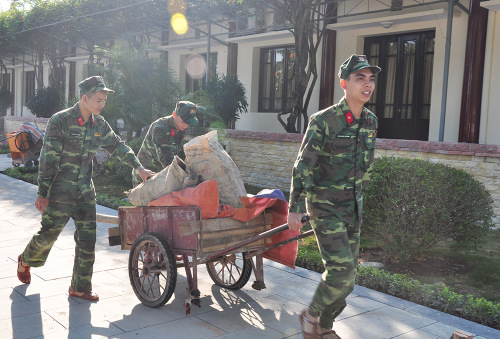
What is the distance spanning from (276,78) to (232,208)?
13.6m

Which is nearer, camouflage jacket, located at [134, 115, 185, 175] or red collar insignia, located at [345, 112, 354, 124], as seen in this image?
red collar insignia, located at [345, 112, 354, 124]

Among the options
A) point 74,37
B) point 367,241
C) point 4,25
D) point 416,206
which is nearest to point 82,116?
point 416,206

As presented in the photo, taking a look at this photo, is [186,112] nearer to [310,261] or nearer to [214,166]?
[214,166]

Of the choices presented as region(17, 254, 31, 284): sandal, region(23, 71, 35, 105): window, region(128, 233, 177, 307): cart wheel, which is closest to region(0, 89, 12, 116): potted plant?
region(23, 71, 35, 105): window

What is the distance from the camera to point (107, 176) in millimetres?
15391

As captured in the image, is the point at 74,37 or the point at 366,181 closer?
the point at 366,181

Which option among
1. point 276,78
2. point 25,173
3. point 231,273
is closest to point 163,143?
point 231,273

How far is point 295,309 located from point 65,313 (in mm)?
2056

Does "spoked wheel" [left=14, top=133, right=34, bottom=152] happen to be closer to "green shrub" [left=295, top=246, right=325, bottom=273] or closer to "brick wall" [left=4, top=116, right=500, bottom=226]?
"brick wall" [left=4, top=116, right=500, bottom=226]

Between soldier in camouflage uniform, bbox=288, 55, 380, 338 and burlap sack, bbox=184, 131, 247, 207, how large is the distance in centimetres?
120

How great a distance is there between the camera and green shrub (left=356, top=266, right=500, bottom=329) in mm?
4961

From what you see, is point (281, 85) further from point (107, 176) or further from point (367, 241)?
point (367, 241)

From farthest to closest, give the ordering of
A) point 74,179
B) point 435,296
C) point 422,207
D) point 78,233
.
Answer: point 422,207 → point 435,296 → point 78,233 → point 74,179

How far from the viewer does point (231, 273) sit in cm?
562
